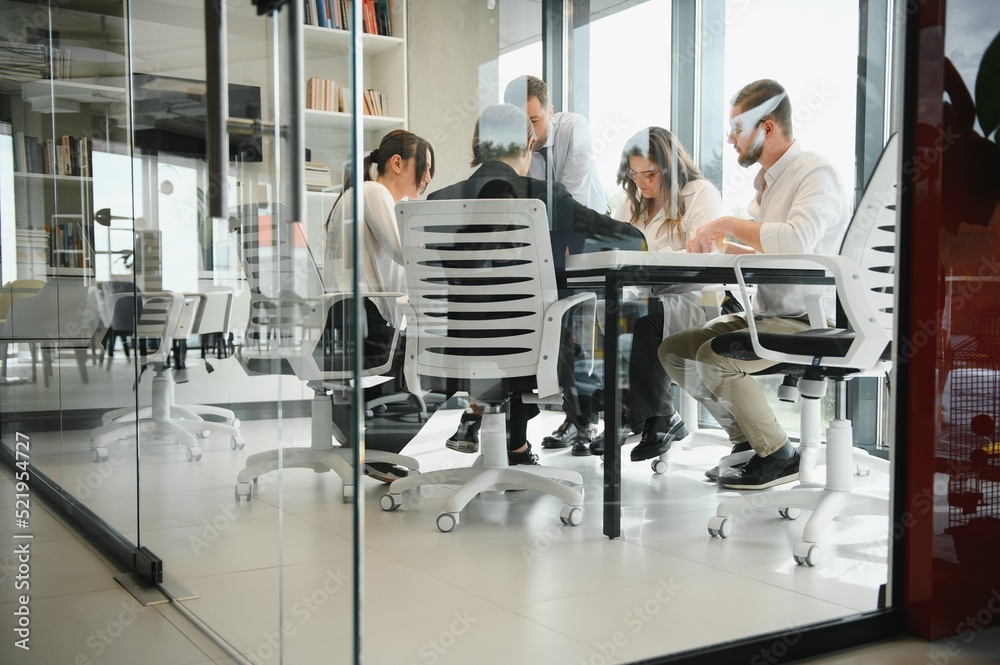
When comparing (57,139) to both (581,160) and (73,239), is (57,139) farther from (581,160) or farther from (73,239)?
(581,160)

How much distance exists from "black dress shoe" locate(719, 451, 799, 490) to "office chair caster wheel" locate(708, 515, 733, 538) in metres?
0.10

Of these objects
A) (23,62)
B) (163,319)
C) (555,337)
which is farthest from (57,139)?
(555,337)

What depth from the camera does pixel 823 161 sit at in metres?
2.37

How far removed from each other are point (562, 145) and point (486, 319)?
0.54 m

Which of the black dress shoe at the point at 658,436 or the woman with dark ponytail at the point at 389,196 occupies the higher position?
the woman with dark ponytail at the point at 389,196

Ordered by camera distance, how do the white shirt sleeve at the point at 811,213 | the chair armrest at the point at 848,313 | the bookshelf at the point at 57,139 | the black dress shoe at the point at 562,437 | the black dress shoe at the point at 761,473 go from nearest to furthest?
the bookshelf at the point at 57,139, the chair armrest at the point at 848,313, the white shirt sleeve at the point at 811,213, the black dress shoe at the point at 761,473, the black dress shoe at the point at 562,437

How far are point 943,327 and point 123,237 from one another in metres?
1.80

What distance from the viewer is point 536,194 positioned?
2.49 metres

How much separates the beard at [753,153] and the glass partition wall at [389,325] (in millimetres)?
28

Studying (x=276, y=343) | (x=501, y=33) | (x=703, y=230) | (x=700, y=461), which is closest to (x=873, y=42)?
(x=703, y=230)

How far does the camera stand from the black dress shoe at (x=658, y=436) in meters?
2.41

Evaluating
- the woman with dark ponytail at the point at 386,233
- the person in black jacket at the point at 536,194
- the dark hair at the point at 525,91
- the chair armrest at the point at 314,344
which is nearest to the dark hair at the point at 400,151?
the woman with dark ponytail at the point at 386,233

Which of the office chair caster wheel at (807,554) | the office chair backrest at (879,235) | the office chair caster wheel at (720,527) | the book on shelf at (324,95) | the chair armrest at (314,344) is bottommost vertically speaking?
the office chair caster wheel at (807,554)

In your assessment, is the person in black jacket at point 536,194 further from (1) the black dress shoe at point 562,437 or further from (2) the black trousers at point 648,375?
(2) the black trousers at point 648,375
